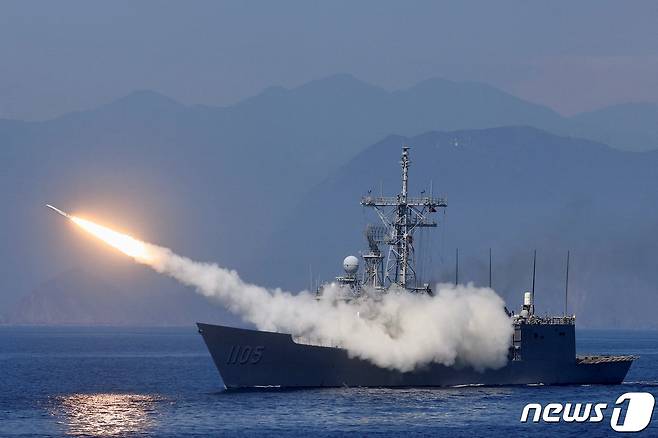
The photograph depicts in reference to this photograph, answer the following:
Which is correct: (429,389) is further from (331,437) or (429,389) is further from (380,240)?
(331,437)

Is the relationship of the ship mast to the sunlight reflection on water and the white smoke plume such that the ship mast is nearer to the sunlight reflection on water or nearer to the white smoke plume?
the white smoke plume

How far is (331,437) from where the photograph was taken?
54750 millimetres

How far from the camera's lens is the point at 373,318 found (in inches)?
2825

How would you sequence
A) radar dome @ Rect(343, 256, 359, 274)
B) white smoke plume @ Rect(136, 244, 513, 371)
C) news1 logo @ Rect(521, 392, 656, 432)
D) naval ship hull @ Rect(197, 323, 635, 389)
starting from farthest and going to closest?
radar dome @ Rect(343, 256, 359, 274)
white smoke plume @ Rect(136, 244, 513, 371)
naval ship hull @ Rect(197, 323, 635, 389)
news1 logo @ Rect(521, 392, 656, 432)

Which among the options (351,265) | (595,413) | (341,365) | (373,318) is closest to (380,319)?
(373,318)

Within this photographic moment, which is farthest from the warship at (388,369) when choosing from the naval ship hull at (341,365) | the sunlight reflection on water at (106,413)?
the sunlight reflection on water at (106,413)

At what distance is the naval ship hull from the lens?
6744cm

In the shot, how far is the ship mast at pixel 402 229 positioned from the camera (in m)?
74.4

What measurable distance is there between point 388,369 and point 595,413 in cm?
1100

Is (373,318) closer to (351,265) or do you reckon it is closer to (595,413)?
(351,265)

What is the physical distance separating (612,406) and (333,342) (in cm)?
1398

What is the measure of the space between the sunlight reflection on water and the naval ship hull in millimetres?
Result: 4336

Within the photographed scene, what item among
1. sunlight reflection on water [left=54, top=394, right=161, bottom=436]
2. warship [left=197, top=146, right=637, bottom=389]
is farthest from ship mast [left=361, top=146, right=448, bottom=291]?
sunlight reflection on water [left=54, top=394, right=161, bottom=436]

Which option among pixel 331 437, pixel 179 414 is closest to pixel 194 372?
pixel 179 414
